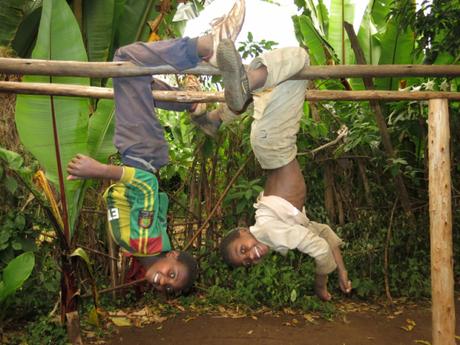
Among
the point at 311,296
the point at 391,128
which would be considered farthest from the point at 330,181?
→ the point at 311,296

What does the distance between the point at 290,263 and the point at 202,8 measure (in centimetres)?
285

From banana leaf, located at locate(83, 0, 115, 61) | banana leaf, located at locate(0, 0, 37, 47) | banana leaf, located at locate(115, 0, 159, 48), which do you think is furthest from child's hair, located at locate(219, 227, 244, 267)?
banana leaf, located at locate(0, 0, 37, 47)

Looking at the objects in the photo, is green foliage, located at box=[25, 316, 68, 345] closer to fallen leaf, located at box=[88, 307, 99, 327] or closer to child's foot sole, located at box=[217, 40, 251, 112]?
fallen leaf, located at box=[88, 307, 99, 327]

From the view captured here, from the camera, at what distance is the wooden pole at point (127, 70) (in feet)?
7.65

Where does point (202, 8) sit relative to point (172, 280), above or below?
above

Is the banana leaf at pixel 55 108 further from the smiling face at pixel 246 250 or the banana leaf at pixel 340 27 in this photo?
the banana leaf at pixel 340 27

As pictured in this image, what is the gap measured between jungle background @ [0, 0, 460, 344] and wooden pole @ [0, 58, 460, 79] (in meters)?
0.87

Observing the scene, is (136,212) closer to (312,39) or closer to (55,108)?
(55,108)

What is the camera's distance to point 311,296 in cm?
493

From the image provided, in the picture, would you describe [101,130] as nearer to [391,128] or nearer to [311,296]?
[311,296]

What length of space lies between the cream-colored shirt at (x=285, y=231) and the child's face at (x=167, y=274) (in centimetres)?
50

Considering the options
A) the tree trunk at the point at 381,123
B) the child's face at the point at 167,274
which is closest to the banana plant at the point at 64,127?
the child's face at the point at 167,274

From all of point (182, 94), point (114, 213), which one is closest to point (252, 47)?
point (182, 94)

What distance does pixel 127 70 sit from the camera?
7.93 feet
